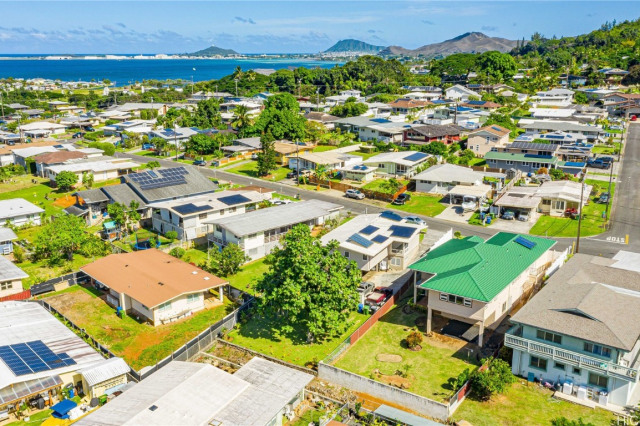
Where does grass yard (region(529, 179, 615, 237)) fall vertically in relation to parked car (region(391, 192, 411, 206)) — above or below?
below

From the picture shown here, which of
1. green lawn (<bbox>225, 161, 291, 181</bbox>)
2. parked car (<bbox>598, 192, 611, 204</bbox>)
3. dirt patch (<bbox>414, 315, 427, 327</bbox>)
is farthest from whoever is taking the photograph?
green lawn (<bbox>225, 161, 291, 181</bbox>)

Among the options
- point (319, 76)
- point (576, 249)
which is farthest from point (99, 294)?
point (319, 76)

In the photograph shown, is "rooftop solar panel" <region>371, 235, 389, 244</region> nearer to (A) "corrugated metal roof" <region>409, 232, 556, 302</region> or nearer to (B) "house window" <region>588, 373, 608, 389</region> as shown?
(A) "corrugated metal roof" <region>409, 232, 556, 302</region>

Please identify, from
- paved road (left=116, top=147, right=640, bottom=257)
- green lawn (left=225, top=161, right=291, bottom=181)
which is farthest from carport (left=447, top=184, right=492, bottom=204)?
green lawn (left=225, top=161, right=291, bottom=181)

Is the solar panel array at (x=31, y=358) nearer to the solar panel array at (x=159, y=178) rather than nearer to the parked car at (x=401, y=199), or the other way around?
the solar panel array at (x=159, y=178)

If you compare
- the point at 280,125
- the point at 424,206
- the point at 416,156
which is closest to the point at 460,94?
the point at 280,125

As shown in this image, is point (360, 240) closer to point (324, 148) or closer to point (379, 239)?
point (379, 239)
